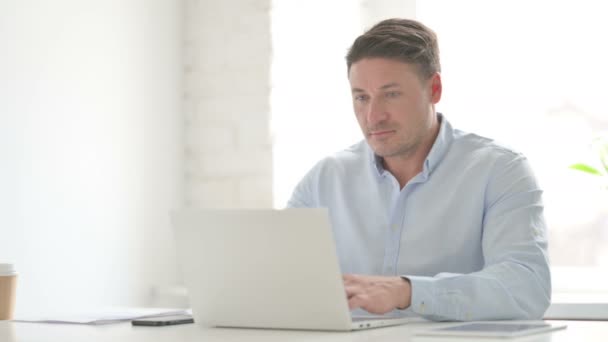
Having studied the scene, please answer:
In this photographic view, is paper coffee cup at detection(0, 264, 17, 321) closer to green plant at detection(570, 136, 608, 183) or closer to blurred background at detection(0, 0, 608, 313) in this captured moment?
blurred background at detection(0, 0, 608, 313)

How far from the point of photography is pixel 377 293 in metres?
1.69

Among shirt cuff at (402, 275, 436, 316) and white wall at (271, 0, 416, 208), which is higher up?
white wall at (271, 0, 416, 208)

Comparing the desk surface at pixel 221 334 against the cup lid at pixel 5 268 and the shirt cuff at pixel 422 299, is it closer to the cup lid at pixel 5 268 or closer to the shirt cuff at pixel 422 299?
the shirt cuff at pixel 422 299

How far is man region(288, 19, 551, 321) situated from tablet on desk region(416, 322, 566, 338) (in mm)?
339

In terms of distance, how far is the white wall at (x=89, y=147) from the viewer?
2.55m

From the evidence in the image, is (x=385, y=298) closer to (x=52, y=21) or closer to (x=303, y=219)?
(x=303, y=219)

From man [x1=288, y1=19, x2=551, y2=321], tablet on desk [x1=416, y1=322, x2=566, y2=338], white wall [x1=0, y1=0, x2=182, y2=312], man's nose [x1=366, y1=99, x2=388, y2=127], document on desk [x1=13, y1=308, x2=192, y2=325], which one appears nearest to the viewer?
tablet on desk [x1=416, y1=322, x2=566, y2=338]

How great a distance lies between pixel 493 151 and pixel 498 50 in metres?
0.97

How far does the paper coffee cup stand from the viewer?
6.41 feet

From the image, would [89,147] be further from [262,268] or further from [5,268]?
[262,268]

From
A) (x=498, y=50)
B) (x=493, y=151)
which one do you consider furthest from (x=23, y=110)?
(x=498, y=50)

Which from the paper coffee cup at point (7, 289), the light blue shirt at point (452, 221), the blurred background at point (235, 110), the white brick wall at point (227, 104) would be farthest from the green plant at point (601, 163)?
the paper coffee cup at point (7, 289)

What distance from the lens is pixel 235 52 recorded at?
312 cm

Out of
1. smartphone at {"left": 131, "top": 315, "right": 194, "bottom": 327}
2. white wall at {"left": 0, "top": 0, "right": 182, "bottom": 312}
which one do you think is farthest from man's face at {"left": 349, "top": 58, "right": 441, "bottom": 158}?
white wall at {"left": 0, "top": 0, "right": 182, "bottom": 312}
